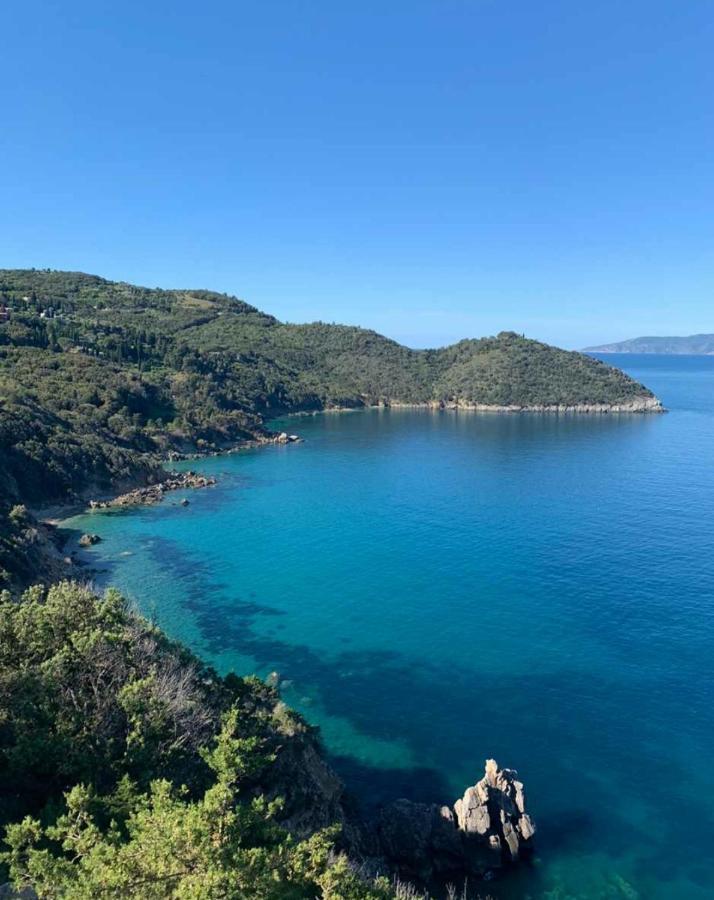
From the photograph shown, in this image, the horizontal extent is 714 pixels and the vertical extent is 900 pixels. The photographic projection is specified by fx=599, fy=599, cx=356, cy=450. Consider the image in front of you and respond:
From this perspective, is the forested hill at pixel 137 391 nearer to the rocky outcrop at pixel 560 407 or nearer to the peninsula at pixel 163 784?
the rocky outcrop at pixel 560 407

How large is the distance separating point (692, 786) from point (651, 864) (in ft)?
18.0

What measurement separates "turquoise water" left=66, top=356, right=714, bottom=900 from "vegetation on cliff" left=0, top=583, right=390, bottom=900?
297 inches

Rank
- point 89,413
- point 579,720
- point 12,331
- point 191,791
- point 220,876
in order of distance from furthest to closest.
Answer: point 12,331
point 89,413
point 579,720
point 191,791
point 220,876

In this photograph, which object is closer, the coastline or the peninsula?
the peninsula

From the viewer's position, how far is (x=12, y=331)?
11519 centimetres

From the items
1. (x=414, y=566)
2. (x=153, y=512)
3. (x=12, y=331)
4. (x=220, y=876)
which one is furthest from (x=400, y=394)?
(x=220, y=876)

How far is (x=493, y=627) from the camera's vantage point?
43.0m

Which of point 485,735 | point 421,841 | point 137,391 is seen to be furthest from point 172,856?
point 137,391

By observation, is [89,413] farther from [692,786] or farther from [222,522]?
[692,786]

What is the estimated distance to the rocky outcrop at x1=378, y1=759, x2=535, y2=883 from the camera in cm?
2352

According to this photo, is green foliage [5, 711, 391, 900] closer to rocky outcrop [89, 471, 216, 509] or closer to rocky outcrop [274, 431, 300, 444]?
rocky outcrop [89, 471, 216, 509]

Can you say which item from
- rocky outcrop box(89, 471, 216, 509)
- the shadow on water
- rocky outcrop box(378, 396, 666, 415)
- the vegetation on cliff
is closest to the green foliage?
the vegetation on cliff

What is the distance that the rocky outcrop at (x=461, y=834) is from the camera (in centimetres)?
2352

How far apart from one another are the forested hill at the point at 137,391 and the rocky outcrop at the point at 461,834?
50.7 meters
